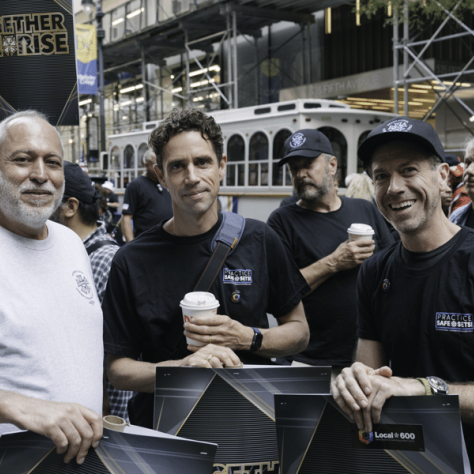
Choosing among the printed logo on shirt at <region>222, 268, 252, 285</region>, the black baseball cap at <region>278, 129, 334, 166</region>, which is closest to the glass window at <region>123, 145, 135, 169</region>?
the black baseball cap at <region>278, 129, 334, 166</region>

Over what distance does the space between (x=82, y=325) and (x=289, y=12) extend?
21477mm

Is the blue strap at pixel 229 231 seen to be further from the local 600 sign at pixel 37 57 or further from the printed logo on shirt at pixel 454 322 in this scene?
the local 600 sign at pixel 37 57

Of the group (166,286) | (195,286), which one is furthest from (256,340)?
(166,286)

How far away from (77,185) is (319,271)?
5.73 ft

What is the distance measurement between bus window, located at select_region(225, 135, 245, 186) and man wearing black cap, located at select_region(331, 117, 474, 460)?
11833 mm

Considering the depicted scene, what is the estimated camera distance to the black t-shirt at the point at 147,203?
7969 millimetres

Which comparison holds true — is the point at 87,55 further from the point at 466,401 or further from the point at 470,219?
the point at 466,401

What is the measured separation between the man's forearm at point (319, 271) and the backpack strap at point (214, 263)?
1162mm

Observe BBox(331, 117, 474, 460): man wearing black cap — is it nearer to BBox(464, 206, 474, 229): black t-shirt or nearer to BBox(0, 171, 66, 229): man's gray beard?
BBox(0, 171, 66, 229): man's gray beard

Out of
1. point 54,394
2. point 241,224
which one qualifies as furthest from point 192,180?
point 54,394

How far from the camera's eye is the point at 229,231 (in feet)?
8.88

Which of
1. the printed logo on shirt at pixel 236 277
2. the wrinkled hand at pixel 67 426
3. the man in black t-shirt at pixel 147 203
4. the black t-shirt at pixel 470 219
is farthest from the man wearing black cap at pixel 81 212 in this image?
the man in black t-shirt at pixel 147 203

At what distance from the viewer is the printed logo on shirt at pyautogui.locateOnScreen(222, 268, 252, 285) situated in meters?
2.63

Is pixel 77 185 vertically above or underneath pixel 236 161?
underneath
